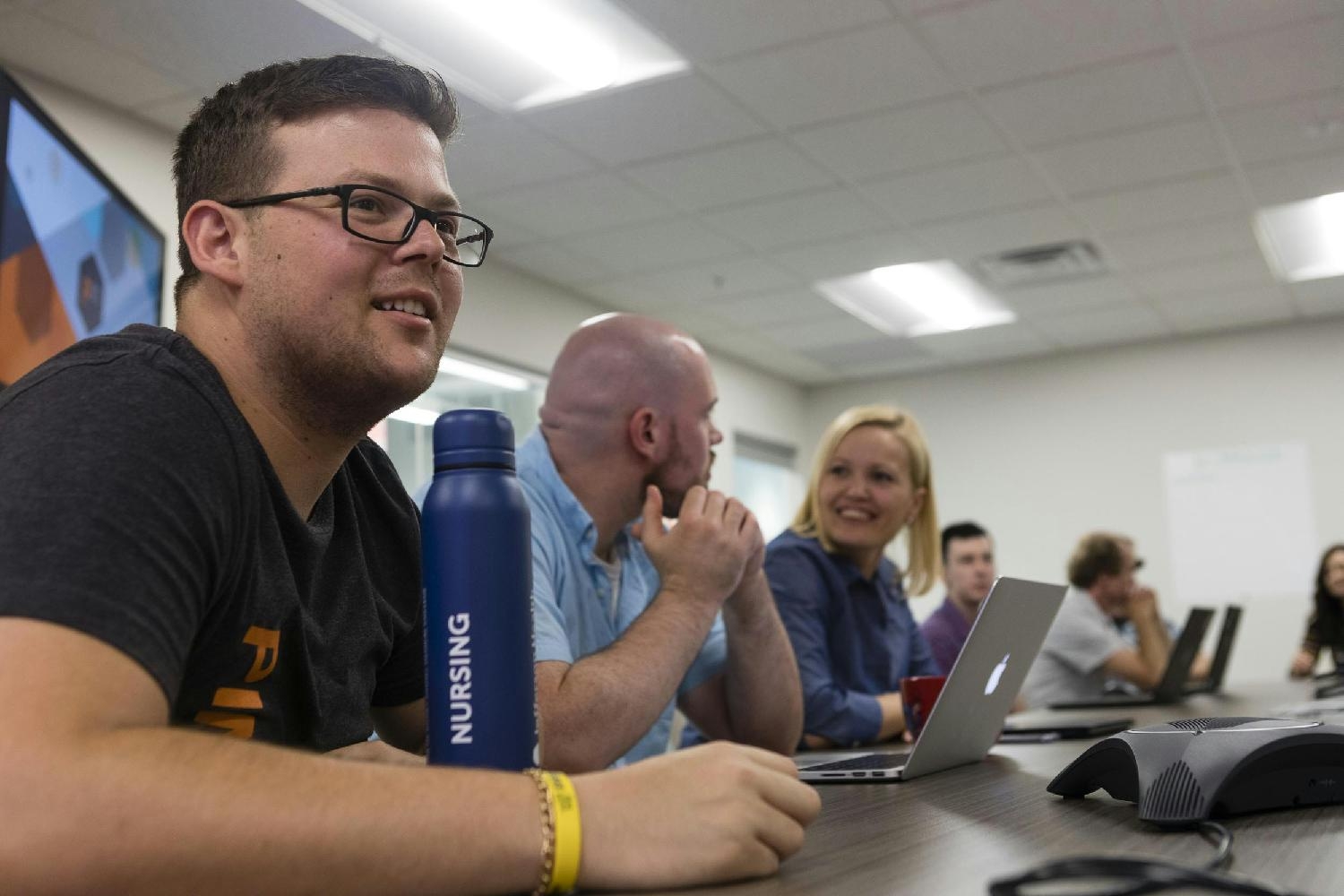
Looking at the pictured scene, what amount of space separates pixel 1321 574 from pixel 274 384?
18.1ft

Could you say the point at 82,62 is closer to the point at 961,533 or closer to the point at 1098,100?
the point at 1098,100

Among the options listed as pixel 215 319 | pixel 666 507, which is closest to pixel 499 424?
pixel 215 319

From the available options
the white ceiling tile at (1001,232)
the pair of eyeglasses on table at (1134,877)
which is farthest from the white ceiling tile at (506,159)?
the pair of eyeglasses on table at (1134,877)

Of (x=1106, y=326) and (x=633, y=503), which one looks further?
(x=1106, y=326)

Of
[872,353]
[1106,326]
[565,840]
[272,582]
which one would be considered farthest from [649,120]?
→ [1106,326]

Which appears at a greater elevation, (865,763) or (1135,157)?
(1135,157)

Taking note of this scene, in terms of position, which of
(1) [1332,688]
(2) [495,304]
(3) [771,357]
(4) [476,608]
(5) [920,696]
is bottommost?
(1) [1332,688]

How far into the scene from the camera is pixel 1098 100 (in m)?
3.94

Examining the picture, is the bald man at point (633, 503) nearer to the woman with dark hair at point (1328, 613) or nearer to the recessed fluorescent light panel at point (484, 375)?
the recessed fluorescent light panel at point (484, 375)

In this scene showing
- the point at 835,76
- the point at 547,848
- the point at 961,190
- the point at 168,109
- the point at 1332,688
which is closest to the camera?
the point at 547,848

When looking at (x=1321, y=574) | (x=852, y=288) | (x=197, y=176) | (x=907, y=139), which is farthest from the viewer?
(x=852, y=288)

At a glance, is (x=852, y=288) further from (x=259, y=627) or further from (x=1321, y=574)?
(x=259, y=627)

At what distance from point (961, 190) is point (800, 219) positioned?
659mm

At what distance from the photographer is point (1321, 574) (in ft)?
17.6
